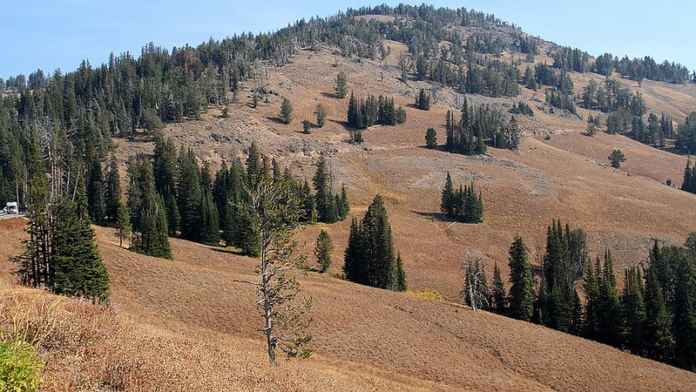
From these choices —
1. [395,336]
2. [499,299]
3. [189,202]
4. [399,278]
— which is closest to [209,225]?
[189,202]

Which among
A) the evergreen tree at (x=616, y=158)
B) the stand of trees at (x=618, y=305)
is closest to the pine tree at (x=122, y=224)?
the stand of trees at (x=618, y=305)

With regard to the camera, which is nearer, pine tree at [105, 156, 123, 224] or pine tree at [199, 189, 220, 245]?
pine tree at [199, 189, 220, 245]

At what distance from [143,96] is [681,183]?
193m

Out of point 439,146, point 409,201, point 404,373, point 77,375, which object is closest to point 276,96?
point 439,146

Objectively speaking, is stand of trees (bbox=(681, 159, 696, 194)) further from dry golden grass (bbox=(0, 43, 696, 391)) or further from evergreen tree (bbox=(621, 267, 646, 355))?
evergreen tree (bbox=(621, 267, 646, 355))

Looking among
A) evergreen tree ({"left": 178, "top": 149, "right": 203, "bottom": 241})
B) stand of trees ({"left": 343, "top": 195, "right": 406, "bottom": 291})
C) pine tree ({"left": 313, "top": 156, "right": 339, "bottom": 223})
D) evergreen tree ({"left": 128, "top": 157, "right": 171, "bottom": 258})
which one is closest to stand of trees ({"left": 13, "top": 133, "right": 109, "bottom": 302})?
evergreen tree ({"left": 128, "top": 157, "right": 171, "bottom": 258})

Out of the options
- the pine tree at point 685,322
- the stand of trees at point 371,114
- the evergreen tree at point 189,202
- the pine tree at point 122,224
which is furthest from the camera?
the stand of trees at point 371,114

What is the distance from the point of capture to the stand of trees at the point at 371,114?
18725cm

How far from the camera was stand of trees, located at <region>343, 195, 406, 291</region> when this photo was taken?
80812 millimetres

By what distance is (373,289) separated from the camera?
6531 centimetres

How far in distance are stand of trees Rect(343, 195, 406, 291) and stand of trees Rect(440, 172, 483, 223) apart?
134ft

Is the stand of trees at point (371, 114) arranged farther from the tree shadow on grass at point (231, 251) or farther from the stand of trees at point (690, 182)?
the tree shadow on grass at point (231, 251)

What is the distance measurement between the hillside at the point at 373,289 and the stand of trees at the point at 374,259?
15.2 feet

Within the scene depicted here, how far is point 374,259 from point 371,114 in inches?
4512
